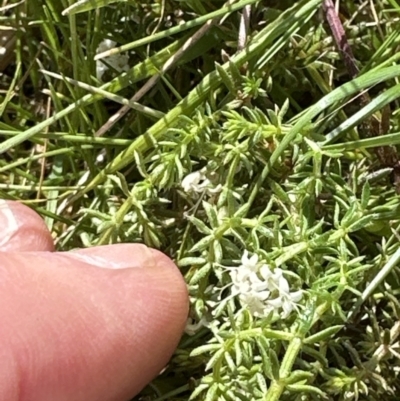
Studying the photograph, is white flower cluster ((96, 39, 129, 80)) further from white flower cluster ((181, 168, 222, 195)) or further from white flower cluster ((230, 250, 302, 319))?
white flower cluster ((230, 250, 302, 319))

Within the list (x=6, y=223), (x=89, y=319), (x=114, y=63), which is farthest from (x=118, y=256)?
(x=114, y=63)

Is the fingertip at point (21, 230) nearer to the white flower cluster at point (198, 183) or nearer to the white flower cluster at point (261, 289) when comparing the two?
the white flower cluster at point (198, 183)

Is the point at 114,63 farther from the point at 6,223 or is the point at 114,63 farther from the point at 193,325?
the point at 193,325

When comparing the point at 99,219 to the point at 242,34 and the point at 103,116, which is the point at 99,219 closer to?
the point at 103,116

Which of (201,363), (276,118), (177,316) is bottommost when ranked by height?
(201,363)

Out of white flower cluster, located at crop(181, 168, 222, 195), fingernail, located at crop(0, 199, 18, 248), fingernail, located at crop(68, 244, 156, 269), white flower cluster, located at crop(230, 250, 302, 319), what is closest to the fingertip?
fingernail, located at crop(0, 199, 18, 248)

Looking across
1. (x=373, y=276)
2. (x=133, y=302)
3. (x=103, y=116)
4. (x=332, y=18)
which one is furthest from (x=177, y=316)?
(x=332, y=18)

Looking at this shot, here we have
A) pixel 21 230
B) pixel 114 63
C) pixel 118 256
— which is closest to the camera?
pixel 118 256
